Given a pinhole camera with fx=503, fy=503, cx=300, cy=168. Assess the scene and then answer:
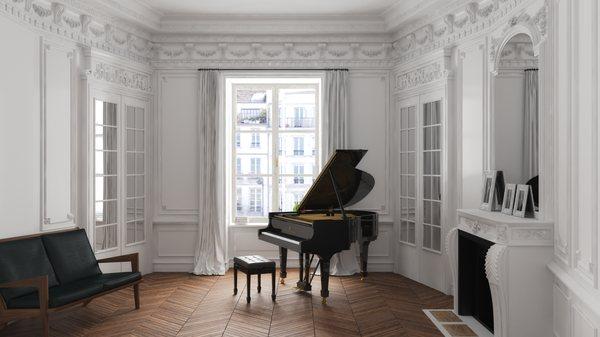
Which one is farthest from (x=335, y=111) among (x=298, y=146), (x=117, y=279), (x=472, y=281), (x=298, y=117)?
(x=117, y=279)

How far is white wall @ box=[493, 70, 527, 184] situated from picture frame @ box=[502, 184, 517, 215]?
215 millimetres

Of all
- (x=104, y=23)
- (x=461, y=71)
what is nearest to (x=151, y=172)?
(x=104, y=23)

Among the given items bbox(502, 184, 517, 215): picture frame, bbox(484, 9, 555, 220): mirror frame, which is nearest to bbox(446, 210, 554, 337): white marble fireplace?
bbox(484, 9, 555, 220): mirror frame

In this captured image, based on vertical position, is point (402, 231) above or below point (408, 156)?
below

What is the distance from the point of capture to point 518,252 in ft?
12.5

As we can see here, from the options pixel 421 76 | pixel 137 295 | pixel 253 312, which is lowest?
pixel 253 312

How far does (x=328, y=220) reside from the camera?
5.32 meters

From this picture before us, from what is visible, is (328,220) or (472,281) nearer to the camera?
(472,281)

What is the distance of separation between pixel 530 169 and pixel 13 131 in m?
4.83

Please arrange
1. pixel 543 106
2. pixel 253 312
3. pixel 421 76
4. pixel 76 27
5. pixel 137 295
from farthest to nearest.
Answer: pixel 421 76
pixel 76 27
pixel 137 295
pixel 253 312
pixel 543 106

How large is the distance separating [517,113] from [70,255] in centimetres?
455

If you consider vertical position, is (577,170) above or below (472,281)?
above

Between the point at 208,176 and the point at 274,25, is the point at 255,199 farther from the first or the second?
the point at 274,25

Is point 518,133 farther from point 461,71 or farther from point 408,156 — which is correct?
point 408,156
